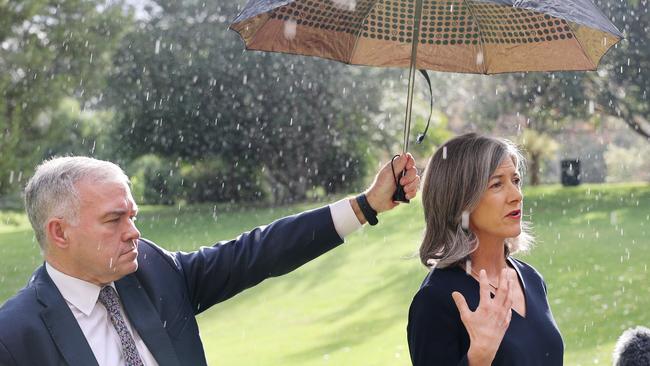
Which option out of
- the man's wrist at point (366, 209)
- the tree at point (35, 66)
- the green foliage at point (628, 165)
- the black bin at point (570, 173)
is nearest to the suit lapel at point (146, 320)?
the man's wrist at point (366, 209)

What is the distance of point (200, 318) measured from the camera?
13.3m

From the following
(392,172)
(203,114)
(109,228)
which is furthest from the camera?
(203,114)

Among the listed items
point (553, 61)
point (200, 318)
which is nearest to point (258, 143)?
point (200, 318)

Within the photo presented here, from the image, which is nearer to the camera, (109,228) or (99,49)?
(109,228)

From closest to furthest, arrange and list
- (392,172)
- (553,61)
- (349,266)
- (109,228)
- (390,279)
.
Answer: (109,228) → (392,172) → (553,61) → (390,279) → (349,266)

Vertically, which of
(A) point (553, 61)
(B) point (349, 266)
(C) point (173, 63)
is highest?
(A) point (553, 61)

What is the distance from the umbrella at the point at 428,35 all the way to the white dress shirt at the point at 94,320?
3.95ft

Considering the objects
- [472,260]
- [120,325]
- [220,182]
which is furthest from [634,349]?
[220,182]

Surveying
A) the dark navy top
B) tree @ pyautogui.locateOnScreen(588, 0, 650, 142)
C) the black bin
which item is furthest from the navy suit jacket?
the black bin

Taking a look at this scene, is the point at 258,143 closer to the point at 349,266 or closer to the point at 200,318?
the point at 349,266

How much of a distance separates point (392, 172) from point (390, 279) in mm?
11919

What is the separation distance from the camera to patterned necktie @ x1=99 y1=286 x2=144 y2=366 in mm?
3115

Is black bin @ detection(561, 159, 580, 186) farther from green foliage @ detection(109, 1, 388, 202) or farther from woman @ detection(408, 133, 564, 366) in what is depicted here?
woman @ detection(408, 133, 564, 366)

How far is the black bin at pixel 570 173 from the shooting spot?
2862 centimetres
